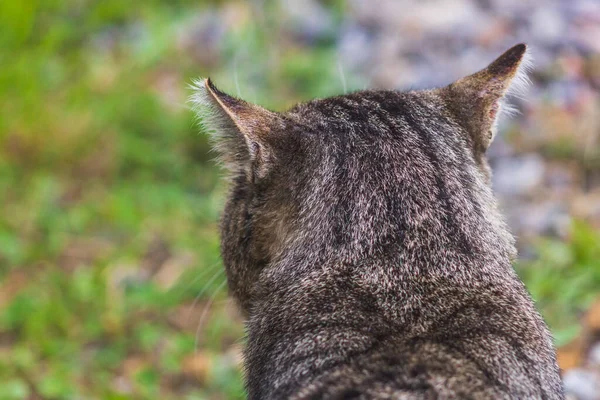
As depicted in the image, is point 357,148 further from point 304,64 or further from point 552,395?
point 304,64

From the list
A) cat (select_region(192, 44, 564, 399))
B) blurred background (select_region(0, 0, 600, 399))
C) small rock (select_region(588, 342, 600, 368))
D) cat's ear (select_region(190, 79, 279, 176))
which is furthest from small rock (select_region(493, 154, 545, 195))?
cat's ear (select_region(190, 79, 279, 176))

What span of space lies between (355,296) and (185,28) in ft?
13.1

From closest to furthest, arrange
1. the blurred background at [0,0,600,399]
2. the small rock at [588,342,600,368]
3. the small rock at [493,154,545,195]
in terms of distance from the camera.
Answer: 1. the small rock at [588,342,600,368]
2. the blurred background at [0,0,600,399]
3. the small rock at [493,154,545,195]

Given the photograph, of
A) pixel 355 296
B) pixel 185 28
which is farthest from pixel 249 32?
pixel 355 296

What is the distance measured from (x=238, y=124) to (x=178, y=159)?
8.28 feet

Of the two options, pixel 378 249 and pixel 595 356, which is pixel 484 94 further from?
pixel 595 356

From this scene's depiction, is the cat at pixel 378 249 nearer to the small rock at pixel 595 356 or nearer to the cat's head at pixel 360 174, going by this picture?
the cat's head at pixel 360 174

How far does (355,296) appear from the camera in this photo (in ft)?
6.69

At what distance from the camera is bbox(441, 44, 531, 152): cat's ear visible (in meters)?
2.47

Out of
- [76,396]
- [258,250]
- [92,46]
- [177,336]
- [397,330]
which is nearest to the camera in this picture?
[397,330]

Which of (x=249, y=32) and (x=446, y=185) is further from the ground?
(x=249, y=32)

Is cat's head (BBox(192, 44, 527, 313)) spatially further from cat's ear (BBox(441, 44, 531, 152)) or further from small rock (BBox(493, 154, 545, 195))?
small rock (BBox(493, 154, 545, 195))

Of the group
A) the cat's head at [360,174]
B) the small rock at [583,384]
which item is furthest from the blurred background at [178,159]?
the cat's head at [360,174]

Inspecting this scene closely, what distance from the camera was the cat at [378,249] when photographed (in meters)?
1.89
